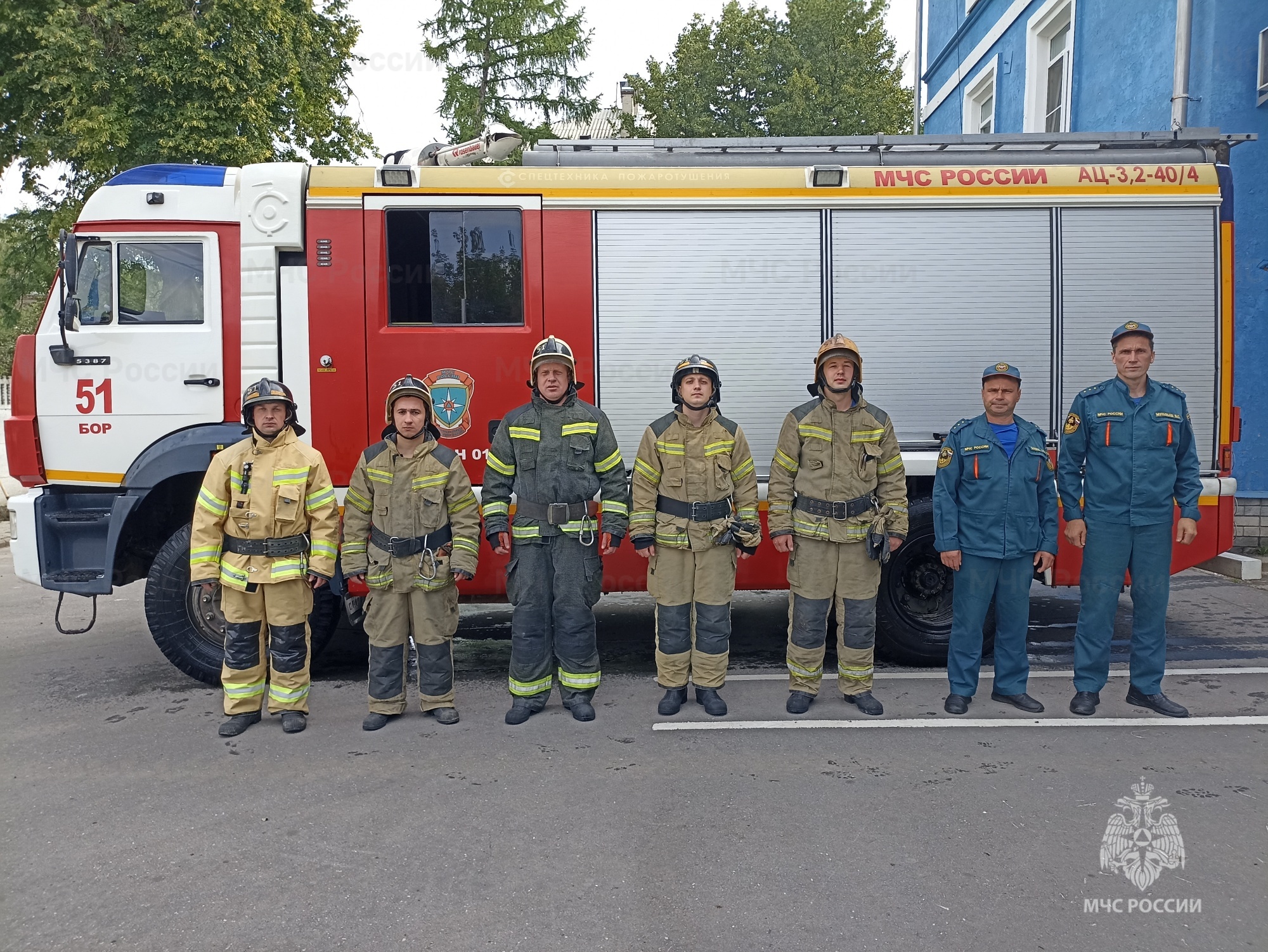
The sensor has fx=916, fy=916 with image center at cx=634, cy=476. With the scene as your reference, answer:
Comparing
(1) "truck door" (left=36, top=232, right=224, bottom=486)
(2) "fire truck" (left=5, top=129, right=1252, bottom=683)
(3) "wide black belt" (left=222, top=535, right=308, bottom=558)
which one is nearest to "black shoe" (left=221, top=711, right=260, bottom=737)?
(2) "fire truck" (left=5, top=129, right=1252, bottom=683)

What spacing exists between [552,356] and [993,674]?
321 cm

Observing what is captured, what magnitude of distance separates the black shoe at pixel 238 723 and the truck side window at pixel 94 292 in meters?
2.34

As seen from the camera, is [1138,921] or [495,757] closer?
[1138,921]

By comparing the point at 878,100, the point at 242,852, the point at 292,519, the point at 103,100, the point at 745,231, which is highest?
the point at 878,100

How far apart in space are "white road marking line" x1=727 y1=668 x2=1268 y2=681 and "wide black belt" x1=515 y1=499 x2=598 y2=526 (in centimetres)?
147

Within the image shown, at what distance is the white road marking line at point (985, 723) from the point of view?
178 inches

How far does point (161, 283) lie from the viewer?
17.0 feet

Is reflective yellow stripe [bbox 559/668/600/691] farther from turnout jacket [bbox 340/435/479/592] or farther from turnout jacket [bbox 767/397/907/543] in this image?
turnout jacket [bbox 767/397/907/543]

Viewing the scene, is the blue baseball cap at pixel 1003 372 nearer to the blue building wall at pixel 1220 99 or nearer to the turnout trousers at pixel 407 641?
the turnout trousers at pixel 407 641

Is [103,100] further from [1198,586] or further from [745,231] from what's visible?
[1198,586]

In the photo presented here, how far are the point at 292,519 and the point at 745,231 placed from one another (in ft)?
9.75

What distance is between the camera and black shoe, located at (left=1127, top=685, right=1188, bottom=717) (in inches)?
182

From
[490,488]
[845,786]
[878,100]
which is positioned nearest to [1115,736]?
[845,786]

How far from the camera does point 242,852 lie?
3.35 metres
